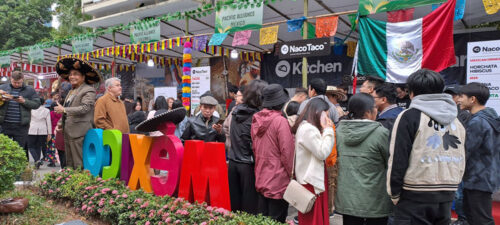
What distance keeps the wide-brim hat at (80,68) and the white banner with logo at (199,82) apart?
9.58 feet

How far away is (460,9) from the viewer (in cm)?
591

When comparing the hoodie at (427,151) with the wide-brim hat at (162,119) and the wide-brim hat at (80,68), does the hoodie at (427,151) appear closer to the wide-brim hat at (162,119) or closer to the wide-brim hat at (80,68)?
the wide-brim hat at (162,119)

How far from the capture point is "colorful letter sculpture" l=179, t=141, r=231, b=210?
419cm

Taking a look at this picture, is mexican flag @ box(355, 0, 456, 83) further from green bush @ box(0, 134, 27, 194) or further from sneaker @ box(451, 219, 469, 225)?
green bush @ box(0, 134, 27, 194)

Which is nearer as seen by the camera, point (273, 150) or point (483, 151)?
point (273, 150)

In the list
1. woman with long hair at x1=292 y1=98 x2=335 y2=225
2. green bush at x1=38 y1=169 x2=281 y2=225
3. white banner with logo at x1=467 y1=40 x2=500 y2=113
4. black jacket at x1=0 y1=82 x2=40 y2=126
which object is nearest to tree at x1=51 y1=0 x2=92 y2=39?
black jacket at x1=0 y1=82 x2=40 y2=126

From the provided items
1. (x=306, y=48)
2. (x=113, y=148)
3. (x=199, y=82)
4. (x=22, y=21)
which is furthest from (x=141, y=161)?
(x=22, y=21)

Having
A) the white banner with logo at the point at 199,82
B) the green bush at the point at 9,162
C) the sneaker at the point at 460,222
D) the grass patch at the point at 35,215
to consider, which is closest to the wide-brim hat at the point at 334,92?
the sneaker at the point at 460,222

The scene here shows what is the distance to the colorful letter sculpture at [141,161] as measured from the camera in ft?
16.2

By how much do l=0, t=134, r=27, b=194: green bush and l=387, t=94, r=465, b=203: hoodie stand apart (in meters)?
4.13

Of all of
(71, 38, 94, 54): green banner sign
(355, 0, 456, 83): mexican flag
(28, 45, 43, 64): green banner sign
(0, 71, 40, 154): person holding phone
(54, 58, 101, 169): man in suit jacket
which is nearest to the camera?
(54, 58, 101, 169): man in suit jacket

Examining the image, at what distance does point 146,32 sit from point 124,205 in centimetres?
672

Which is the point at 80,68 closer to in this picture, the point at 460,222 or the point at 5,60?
the point at 460,222

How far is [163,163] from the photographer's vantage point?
15.8 ft
